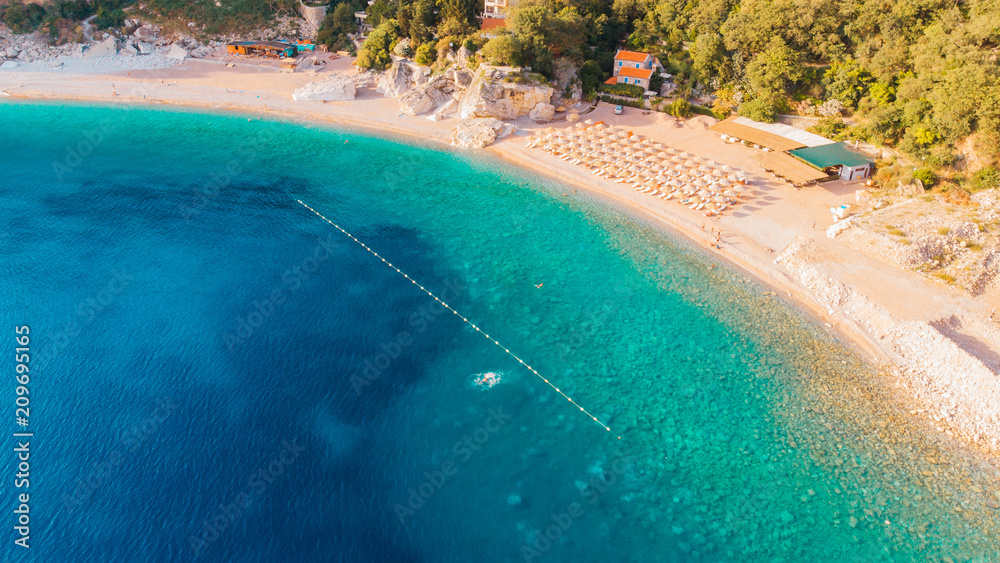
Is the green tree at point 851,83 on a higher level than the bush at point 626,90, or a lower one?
higher

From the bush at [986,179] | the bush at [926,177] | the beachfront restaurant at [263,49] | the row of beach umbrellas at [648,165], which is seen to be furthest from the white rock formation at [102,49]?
the bush at [986,179]

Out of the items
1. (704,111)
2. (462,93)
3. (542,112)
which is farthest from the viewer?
(462,93)

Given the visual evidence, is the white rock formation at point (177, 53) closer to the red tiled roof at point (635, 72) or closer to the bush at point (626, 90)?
the bush at point (626, 90)

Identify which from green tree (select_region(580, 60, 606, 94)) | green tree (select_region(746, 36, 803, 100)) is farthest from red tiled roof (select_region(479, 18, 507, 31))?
green tree (select_region(746, 36, 803, 100))

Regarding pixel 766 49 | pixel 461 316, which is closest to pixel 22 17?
pixel 461 316

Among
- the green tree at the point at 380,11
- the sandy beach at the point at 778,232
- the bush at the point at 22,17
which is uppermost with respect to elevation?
the green tree at the point at 380,11

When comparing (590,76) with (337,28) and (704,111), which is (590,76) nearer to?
(704,111)

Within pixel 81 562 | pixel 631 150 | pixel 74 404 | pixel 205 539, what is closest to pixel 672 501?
pixel 205 539
